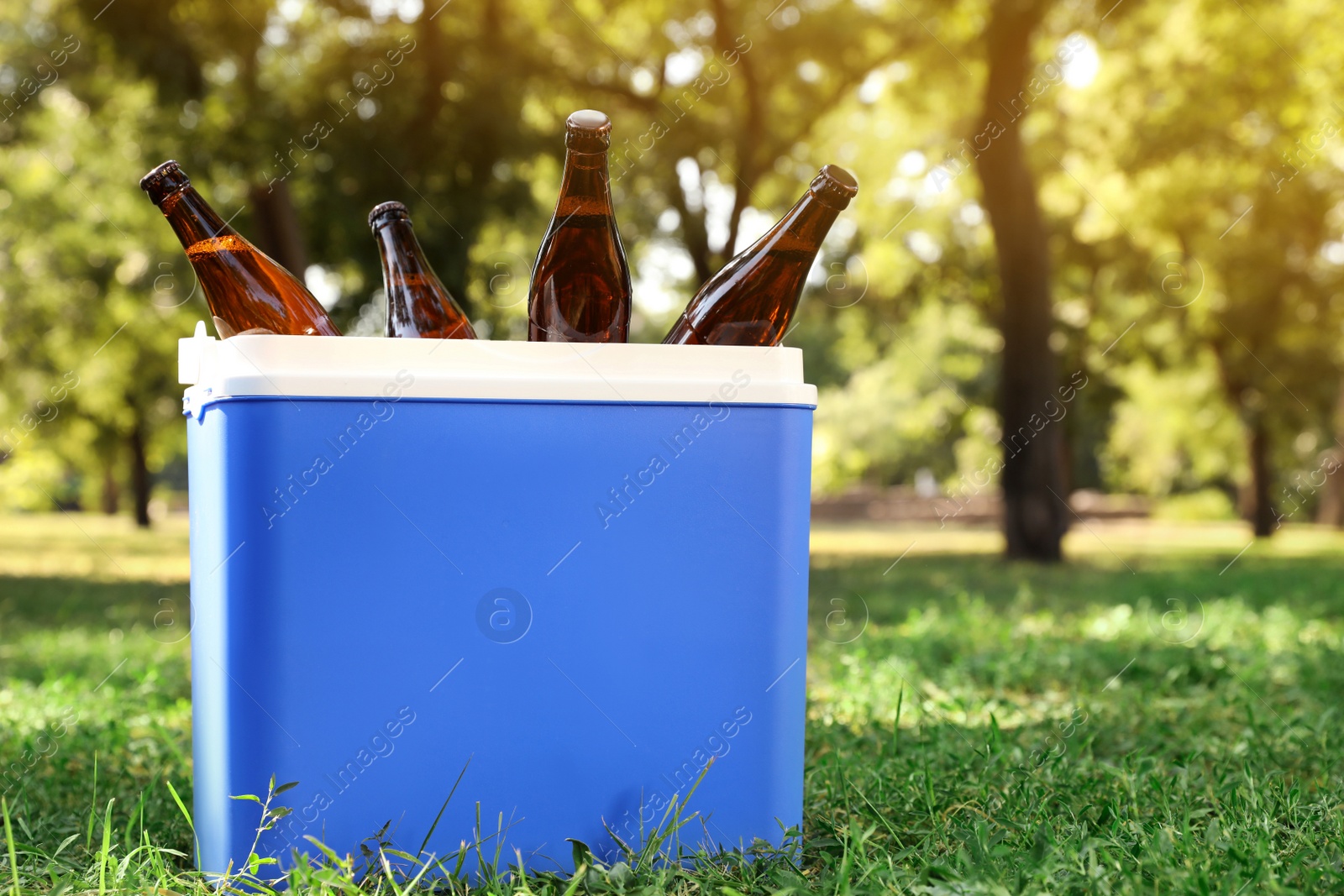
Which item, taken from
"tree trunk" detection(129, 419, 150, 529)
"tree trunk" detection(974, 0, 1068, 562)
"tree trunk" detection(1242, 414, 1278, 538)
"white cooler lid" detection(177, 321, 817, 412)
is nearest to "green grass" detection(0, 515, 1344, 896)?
"white cooler lid" detection(177, 321, 817, 412)

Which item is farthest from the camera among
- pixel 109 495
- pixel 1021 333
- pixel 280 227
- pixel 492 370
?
pixel 109 495

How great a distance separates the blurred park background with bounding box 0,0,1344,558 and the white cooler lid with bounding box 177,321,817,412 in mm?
5887

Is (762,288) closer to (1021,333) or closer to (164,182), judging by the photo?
(164,182)

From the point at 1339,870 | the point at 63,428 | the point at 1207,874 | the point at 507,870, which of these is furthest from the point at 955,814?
the point at 63,428

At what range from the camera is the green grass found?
61.6 inches

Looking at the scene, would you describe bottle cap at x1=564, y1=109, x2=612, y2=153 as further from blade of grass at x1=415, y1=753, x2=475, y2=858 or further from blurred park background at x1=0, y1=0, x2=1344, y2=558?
blurred park background at x1=0, y1=0, x2=1344, y2=558

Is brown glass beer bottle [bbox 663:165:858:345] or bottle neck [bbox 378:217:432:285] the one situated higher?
bottle neck [bbox 378:217:432:285]

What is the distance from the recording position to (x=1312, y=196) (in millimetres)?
14422

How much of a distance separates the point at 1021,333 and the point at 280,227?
6625 millimetres

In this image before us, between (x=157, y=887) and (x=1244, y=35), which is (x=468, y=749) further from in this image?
(x=1244, y=35)

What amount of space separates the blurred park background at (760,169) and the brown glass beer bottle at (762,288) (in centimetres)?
562

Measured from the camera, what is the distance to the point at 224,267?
1786 millimetres

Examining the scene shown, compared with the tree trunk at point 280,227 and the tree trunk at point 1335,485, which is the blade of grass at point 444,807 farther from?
the tree trunk at point 1335,485

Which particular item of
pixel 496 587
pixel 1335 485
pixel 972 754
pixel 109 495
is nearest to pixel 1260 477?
pixel 1335 485
